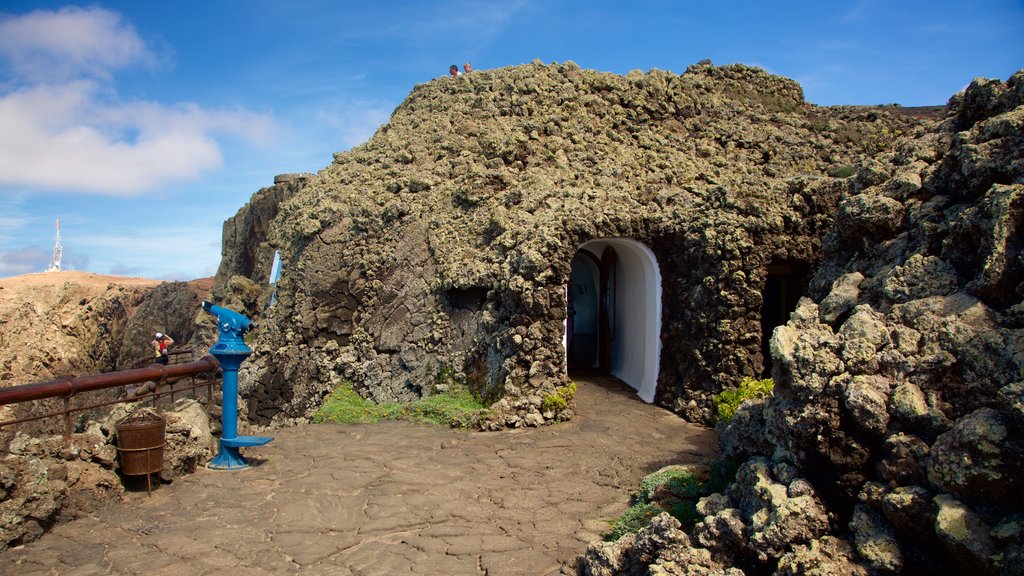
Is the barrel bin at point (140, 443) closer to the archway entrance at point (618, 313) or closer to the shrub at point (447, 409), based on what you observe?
the shrub at point (447, 409)

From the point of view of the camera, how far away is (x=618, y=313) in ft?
46.8

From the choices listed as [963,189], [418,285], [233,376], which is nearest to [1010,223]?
[963,189]

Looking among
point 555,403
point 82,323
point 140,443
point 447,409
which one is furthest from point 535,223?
point 82,323

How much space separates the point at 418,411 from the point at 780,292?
6.57 metres

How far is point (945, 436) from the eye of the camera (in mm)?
4016

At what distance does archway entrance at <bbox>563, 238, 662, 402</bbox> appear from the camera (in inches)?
480

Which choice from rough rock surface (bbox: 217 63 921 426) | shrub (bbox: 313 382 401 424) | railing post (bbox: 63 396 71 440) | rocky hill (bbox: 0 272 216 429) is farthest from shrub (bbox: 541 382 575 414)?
rocky hill (bbox: 0 272 216 429)

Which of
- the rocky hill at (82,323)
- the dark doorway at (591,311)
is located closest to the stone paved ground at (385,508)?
the dark doorway at (591,311)

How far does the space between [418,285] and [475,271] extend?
1.70 metres

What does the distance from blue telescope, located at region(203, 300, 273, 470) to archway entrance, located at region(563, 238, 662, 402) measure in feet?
19.6

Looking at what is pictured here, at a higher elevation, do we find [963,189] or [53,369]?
[963,189]

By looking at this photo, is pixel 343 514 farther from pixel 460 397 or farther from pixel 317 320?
pixel 317 320

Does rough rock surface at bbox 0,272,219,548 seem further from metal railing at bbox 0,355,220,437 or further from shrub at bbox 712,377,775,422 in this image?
shrub at bbox 712,377,775,422

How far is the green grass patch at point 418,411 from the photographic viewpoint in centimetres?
1091
